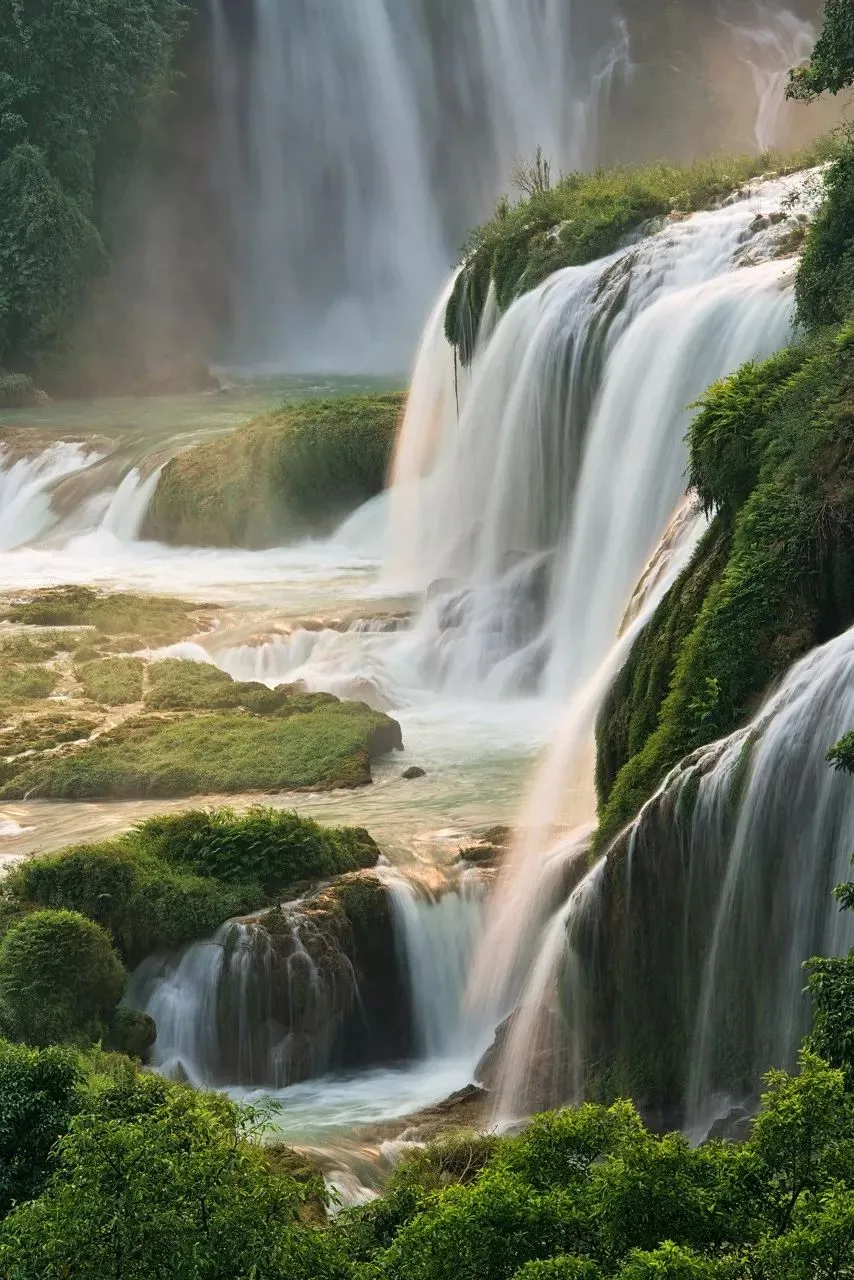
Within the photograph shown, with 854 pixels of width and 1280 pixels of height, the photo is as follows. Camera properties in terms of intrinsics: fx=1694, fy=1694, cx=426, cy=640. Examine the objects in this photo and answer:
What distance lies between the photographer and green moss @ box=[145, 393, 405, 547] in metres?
33.3

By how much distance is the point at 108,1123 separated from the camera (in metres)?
7.18

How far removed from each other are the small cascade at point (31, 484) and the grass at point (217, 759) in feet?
53.3

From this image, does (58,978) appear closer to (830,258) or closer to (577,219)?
(830,258)

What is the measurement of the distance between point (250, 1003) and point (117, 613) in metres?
13.9

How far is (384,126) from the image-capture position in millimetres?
58375

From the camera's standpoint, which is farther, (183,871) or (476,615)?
(476,615)

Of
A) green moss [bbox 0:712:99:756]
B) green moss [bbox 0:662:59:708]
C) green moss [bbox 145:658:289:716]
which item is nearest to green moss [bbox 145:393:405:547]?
green moss [bbox 0:662:59:708]

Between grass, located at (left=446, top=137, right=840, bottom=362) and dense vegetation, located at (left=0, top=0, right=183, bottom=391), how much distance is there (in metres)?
24.6

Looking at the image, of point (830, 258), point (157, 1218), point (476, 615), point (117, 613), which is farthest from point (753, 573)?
point (117, 613)

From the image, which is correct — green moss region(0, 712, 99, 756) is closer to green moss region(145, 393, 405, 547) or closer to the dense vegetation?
green moss region(145, 393, 405, 547)

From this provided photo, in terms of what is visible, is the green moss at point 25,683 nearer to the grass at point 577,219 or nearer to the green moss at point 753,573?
the grass at point 577,219

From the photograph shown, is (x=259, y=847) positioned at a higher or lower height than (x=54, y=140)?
lower

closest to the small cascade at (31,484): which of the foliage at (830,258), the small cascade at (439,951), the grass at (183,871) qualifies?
the grass at (183,871)

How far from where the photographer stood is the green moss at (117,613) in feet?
84.4
